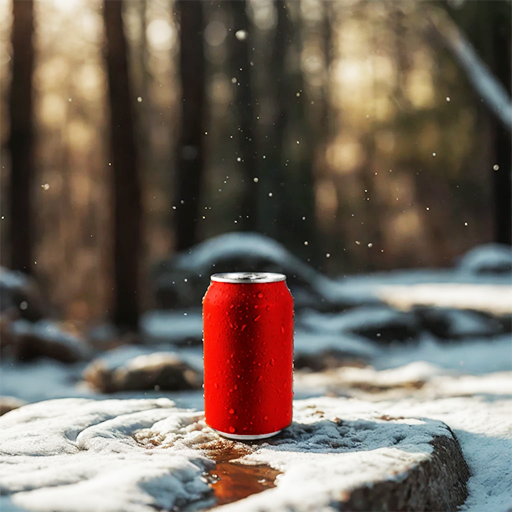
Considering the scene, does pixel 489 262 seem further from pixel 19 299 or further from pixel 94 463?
pixel 94 463

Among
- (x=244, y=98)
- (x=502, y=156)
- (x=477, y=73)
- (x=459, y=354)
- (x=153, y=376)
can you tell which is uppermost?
(x=244, y=98)

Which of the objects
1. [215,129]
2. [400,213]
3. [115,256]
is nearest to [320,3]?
[215,129]

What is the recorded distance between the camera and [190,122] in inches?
377

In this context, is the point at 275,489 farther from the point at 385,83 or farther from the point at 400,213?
the point at 400,213

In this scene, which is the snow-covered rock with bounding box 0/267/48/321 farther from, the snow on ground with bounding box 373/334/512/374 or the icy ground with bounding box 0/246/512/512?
the snow on ground with bounding box 373/334/512/374

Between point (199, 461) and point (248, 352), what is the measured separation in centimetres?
41

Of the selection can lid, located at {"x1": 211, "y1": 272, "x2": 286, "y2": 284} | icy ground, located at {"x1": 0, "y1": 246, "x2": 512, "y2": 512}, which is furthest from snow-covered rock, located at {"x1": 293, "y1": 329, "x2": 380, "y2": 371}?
can lid, located at {"x1": 211, "y1": 272, "x2": 286, "y2": 284}

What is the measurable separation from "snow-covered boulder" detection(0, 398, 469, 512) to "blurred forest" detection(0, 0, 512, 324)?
5464 millimetres

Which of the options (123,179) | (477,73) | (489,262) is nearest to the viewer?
(477,73)

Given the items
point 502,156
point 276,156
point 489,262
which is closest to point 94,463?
point 489,262

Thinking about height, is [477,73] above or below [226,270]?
above

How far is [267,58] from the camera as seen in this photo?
1725 centimetres

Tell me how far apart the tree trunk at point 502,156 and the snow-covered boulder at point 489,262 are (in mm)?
1343

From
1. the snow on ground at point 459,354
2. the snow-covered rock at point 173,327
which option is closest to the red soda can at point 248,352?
the snow on ground at point 459,354
